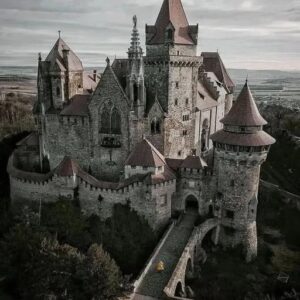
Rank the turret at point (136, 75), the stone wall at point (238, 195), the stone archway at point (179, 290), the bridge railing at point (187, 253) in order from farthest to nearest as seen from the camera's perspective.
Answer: the turret at point (136, 75)
the stone wall at point (238, 195)
the stone archway at point (179, 290)
the bridge railing at point (187, 253)

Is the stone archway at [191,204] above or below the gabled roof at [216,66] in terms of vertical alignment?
below

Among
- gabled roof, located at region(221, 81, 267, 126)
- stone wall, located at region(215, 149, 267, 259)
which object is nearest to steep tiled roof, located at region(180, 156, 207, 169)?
stone wall, located at region(215, 149, 267, 259)

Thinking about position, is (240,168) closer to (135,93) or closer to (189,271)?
(189,271)

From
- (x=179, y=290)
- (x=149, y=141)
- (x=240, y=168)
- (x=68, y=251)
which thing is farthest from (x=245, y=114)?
(x=68, y=251)

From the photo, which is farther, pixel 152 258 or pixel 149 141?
pixel 149 141

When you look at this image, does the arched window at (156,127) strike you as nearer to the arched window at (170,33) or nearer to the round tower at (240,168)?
the round tower at (240,168)

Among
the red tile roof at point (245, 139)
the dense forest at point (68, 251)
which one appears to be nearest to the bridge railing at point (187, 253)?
the dense forest at point (68, 251)

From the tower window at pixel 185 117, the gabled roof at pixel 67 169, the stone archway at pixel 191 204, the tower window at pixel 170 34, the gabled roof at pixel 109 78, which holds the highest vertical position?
the tower window at pixel 170 34
